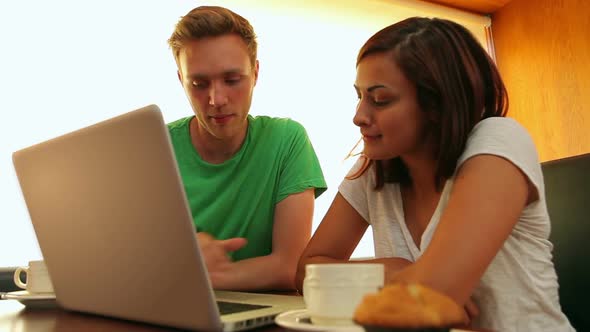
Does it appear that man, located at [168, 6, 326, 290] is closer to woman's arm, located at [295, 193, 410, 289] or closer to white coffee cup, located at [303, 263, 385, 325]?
woman's arm, located at [295, 193, 410, 289]

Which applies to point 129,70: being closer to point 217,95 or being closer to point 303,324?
point 217,95

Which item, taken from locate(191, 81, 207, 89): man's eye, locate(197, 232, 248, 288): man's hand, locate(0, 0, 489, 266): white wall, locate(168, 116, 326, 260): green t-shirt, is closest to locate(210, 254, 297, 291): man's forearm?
locate(197, 232, 248, 288): man's hand

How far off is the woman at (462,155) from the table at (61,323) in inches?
14.1

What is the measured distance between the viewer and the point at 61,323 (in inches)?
31.3

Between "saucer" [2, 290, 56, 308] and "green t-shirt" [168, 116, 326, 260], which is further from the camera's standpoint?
"green t-shirt" [168, 116, 326, 260]

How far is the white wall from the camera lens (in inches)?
77.8

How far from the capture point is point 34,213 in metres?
0.90

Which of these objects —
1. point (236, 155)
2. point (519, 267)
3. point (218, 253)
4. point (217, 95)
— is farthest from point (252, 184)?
point (519, 267)

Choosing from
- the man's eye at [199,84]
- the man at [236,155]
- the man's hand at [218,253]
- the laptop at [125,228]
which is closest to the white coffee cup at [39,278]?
the laptop at [125,228]

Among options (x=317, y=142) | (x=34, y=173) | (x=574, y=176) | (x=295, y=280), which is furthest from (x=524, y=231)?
(x=317, y=142)

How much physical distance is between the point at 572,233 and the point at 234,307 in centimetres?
68

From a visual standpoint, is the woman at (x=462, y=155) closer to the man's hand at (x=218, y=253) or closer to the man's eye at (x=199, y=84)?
the man's hand at (x=218, y=253)

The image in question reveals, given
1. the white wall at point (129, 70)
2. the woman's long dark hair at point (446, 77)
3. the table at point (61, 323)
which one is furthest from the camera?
the white wall at point (129, 70)

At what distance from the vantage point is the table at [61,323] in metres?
0.70
